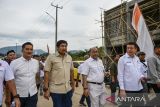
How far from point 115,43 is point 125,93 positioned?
1789 centimetres

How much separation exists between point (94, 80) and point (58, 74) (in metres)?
1.01

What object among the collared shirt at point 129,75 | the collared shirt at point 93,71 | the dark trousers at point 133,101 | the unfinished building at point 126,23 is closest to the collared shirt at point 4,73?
the collared shirt at point 129,75

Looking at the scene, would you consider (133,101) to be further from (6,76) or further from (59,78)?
(6,76)

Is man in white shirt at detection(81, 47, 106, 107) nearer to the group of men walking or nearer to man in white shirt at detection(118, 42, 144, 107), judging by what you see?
the group of men walking

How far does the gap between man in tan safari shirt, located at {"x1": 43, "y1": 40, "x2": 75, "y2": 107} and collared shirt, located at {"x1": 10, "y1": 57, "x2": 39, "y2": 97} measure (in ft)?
0.89

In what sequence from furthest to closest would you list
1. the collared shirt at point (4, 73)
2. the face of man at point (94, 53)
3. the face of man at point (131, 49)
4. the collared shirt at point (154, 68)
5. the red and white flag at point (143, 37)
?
the red and white flag at point (143, 37) < the face of man at point (94, 53) < the collared shirt at point (154, 68) < the face of man at point (131, 49) < the collared shirt at point (4, 73)

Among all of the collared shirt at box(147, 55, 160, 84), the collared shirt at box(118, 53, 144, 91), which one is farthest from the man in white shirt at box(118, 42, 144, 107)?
the collared shirt at box(147, 55, 160, 84)

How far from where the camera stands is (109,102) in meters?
9.75

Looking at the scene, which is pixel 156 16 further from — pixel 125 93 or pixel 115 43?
pixel 125 93

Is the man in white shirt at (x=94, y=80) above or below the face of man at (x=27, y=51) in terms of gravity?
below

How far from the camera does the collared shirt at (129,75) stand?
5.80 meters

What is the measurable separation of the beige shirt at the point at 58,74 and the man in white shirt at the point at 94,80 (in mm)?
710

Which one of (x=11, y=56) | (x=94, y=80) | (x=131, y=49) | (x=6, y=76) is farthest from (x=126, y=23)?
(x=6, y=76)

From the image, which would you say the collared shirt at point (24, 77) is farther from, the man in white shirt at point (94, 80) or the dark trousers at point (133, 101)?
the dark trousers at point (133, 101)
